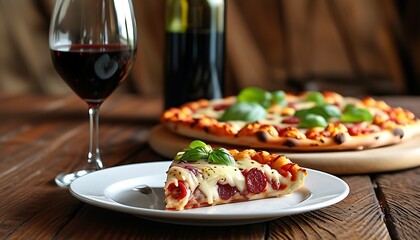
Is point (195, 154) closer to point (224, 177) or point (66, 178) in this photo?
point (224, 177)

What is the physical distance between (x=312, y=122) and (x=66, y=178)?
530mm

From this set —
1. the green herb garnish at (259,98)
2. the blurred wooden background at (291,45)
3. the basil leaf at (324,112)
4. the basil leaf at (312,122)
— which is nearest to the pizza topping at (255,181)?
the basil leaf at (312,122)

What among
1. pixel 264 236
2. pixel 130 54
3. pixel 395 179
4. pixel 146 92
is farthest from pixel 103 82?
pixel 146 92

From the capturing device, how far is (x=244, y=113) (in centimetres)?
168

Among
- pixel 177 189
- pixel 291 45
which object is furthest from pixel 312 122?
pixel 291 45

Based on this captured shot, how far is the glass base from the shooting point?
53.2 inches

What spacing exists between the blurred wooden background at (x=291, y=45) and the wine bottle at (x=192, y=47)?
42.9 inches

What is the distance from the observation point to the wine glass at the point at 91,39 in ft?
4.35

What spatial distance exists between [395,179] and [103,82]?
0.58 meters

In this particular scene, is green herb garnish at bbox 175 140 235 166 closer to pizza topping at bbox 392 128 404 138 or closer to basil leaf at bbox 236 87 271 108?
pizza topping at bbox 392 128 404 138

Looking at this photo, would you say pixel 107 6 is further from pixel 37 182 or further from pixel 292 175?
pixel 292 175

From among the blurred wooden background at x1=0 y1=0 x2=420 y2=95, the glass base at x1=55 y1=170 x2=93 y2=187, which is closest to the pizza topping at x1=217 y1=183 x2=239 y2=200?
the glass base at x1=55 y1=170 x2=93 y2=187

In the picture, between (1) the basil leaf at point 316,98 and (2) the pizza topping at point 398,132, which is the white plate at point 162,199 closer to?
(2) the pizza topping at point 398,132

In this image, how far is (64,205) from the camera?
121 centimetres
